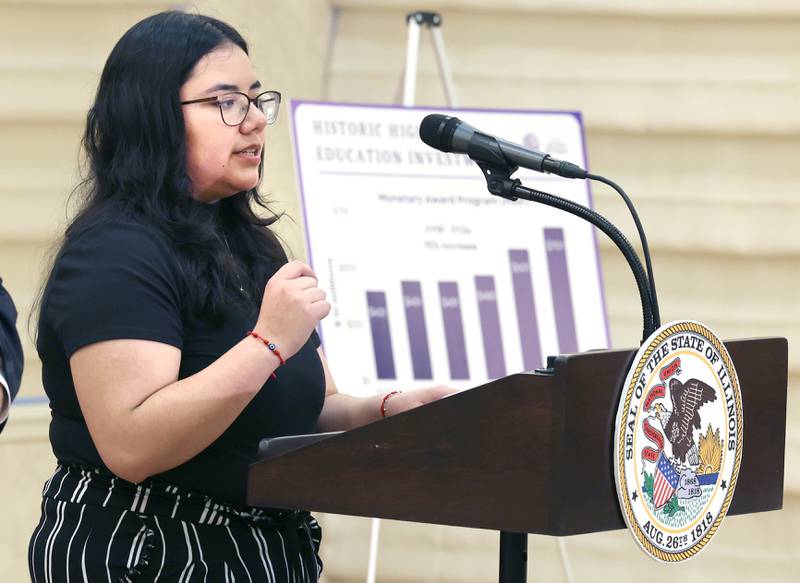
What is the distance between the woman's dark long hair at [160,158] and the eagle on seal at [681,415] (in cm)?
63

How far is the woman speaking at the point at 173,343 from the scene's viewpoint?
1.49 meters

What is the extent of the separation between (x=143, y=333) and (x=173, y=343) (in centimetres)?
4

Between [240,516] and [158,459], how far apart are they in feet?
0.64

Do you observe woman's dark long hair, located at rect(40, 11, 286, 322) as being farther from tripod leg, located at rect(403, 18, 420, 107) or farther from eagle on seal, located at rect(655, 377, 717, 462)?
tripod leg, located at rect(403, 18, 420, 107)

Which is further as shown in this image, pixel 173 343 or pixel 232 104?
pixel 232 104

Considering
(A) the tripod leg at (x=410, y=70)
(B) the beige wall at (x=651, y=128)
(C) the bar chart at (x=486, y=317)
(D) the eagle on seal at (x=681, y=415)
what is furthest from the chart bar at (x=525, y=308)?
(D) the eagle on seal at (x=681, y=415)

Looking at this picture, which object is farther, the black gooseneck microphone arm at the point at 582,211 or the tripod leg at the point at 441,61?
the tripod leg at the point at 441,61

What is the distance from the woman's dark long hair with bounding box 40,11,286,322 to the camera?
5.38 ft

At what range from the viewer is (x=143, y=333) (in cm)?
150

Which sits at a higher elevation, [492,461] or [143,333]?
[143,333]

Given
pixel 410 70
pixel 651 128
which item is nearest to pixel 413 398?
pixel 410 70

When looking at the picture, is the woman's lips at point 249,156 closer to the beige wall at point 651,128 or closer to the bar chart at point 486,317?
the bar chart at point 486,317

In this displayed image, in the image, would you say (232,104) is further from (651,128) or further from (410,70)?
(651,128)

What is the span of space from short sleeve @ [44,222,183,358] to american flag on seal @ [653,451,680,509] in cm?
62
